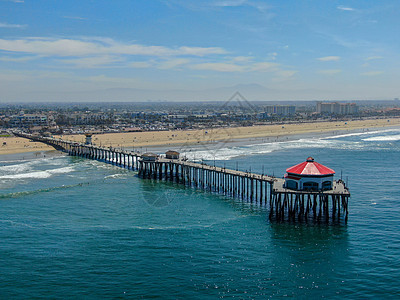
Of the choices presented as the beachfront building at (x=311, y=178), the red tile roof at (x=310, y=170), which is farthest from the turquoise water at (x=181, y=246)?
the red tile roof at (x=310, y=170)

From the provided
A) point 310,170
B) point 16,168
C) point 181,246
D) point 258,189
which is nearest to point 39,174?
point 16,168

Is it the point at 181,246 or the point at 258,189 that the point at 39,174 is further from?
the point at 181,246

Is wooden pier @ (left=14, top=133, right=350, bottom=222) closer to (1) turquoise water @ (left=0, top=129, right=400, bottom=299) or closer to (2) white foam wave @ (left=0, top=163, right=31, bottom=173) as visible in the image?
(1) turquoise water @ (left=0, top=129, right=400, bottom=299)

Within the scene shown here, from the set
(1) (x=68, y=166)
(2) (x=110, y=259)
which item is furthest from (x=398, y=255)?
(1) (x=68, y=166)

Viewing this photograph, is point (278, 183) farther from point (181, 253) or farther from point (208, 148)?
point (208, 148)

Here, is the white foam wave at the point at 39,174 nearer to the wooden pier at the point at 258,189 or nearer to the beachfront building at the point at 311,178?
the wooden pier at the point at 258,189

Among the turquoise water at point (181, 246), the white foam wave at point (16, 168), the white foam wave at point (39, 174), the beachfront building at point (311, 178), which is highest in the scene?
the beachfront building at point (311, 178)
